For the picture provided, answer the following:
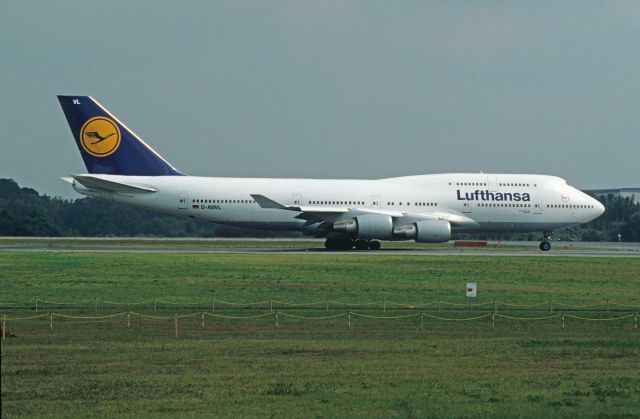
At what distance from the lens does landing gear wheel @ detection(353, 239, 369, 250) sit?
Result: 6462cm

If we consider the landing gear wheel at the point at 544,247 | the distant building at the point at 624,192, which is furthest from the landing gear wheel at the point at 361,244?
the distant building at the point at 624,192

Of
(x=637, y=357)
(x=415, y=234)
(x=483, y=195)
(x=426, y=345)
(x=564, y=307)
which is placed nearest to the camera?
(x=637, y=357)

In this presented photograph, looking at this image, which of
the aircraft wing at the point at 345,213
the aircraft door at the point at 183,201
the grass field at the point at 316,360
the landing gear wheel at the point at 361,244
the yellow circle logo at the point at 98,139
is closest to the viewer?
the grass field at the point at 316,360

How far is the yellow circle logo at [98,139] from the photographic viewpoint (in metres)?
63.7

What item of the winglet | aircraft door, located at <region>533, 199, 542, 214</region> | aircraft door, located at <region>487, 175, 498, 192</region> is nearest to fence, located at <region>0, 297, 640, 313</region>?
the winglet

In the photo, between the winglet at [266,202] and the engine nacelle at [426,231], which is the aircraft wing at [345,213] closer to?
the winglet at [266,202]

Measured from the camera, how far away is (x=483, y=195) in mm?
66812

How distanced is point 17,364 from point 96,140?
45.2m

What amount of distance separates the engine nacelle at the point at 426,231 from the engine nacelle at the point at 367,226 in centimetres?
90

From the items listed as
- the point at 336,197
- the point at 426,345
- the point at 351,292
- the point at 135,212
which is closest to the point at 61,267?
the point at 351,292

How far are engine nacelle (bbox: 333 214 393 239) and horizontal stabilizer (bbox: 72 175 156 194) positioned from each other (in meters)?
12.2

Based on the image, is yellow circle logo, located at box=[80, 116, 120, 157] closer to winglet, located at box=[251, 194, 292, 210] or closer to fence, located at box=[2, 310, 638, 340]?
winglet, located at box=[251, 194, 292, 210]

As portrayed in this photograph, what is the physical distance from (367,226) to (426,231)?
375 centimetres

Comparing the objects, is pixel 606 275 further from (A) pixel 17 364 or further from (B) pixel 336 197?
(A) pixel 17 364
